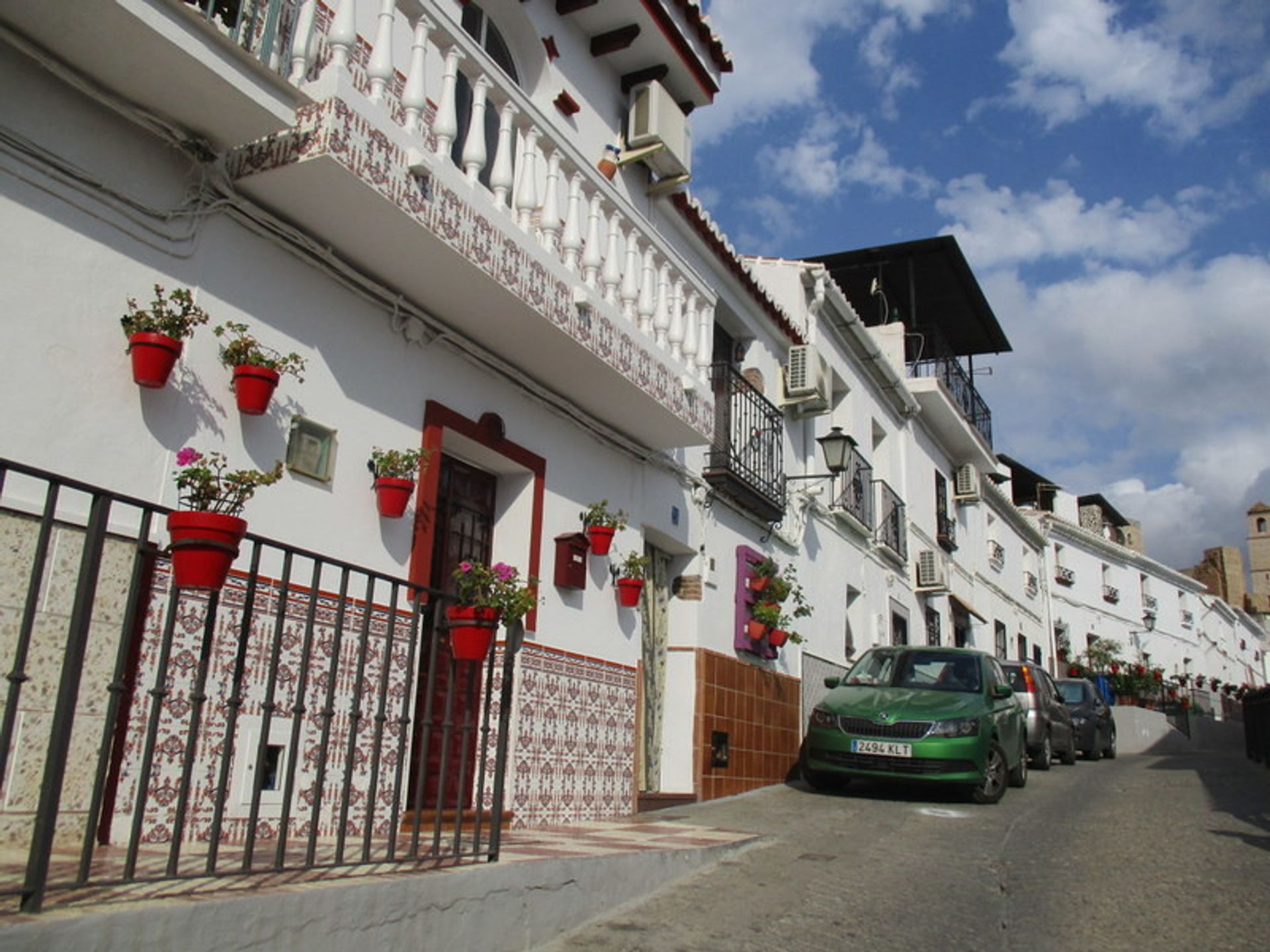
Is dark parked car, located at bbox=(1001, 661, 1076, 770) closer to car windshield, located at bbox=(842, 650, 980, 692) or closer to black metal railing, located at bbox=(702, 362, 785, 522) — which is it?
car windshield, located at bbox=(842, 650, 980, 692)

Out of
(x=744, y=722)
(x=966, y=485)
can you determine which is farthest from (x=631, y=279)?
(x=966, y=485)

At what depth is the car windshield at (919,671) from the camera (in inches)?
432

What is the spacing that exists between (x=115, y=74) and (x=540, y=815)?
5.28 m

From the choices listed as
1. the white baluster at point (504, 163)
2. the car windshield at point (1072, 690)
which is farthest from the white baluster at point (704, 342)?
the car windshield at point (1072, 690)

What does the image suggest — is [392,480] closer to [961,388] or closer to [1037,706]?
[1037,706]

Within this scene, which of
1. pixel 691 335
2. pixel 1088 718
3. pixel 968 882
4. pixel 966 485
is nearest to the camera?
pixel 968 882

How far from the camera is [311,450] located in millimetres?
6070

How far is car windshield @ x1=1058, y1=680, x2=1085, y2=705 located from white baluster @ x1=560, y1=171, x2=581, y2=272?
45.9 feet

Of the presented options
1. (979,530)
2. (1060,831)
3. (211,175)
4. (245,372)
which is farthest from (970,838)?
(979,530)

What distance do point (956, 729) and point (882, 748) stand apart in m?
0.68

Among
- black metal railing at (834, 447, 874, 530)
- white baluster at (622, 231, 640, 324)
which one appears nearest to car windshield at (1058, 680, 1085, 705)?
black metal railing at (834, 447, 874, 530)

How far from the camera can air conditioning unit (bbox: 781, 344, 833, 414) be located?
1330cm

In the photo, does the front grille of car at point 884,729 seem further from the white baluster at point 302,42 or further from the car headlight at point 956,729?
the white baluster at point 302,42

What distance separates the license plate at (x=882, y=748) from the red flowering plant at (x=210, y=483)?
6.54 meters
